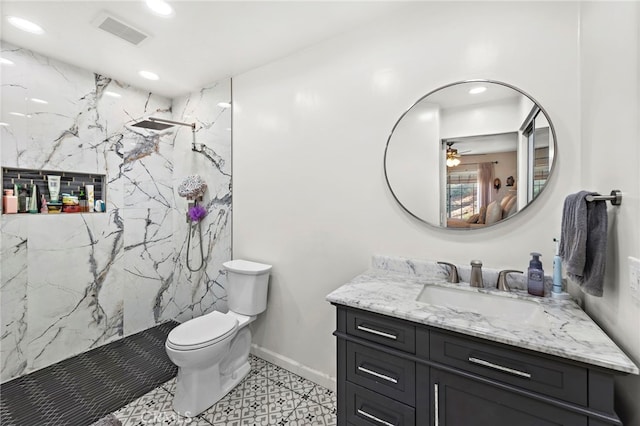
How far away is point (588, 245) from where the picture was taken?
1.05 meters

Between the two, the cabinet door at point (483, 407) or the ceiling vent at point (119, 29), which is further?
the ceiling vent at point (119, 29)

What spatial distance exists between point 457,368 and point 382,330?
311 millimetres

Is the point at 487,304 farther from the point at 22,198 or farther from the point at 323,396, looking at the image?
the point at 22,198

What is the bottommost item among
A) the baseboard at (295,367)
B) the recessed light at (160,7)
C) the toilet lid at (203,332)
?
the baseboard at (295,367)

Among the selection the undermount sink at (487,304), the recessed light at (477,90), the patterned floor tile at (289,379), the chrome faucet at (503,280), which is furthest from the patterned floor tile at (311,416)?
the recessed light at (477,90)

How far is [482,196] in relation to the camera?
1525 mm

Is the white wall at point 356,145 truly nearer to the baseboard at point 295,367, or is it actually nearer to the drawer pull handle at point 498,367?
the baseboard at point 295,367

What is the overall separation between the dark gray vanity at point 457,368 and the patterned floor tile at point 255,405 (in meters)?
0.61

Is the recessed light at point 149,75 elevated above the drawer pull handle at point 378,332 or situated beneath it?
elevated above

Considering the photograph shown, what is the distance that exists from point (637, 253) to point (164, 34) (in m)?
2.76

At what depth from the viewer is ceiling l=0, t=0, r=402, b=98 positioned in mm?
1711

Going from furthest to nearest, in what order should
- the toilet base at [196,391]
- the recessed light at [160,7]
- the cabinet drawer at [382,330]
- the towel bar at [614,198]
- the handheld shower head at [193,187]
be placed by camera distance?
the handheld shower head at [193,187] → the toilet base at [196,391] → the recessed light at [160,7] → the cabinet drawer at [382,330] → the towel bar at [614,198]

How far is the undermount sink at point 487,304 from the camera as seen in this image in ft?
4.14

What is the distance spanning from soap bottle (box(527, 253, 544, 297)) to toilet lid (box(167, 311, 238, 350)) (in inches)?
71.2
